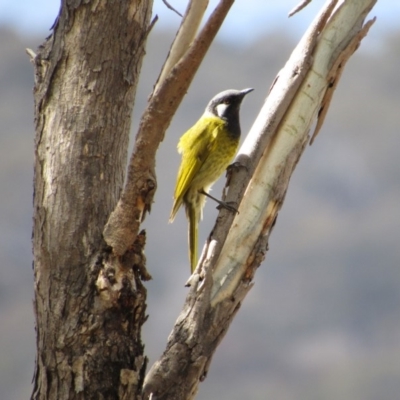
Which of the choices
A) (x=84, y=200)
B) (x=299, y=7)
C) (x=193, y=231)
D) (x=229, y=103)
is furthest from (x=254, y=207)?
(x=229, y=103)

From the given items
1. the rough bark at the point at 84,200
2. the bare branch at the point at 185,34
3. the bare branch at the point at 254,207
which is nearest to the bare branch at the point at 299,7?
the bare branch at the point at 254,207

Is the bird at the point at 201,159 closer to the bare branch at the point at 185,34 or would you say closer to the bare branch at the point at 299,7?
the bare branch at the point at 299,7

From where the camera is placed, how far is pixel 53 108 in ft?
10.6

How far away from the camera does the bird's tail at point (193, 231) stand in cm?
447

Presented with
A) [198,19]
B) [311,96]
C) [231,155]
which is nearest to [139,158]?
[198,19]

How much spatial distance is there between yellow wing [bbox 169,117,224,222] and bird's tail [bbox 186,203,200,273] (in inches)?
6.0

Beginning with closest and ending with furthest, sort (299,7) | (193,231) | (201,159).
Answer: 1. (299,7)
2. (193,231)
3. (201,159)

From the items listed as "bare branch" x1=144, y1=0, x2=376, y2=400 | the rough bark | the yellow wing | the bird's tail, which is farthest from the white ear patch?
the rough bark

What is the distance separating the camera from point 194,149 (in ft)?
16.4

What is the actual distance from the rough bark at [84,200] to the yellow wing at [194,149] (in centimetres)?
152

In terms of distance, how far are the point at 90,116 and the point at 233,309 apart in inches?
40.1

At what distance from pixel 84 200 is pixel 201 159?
1922 mm

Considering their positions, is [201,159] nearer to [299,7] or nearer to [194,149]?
[194,149]

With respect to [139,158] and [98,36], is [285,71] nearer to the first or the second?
[98,36]
